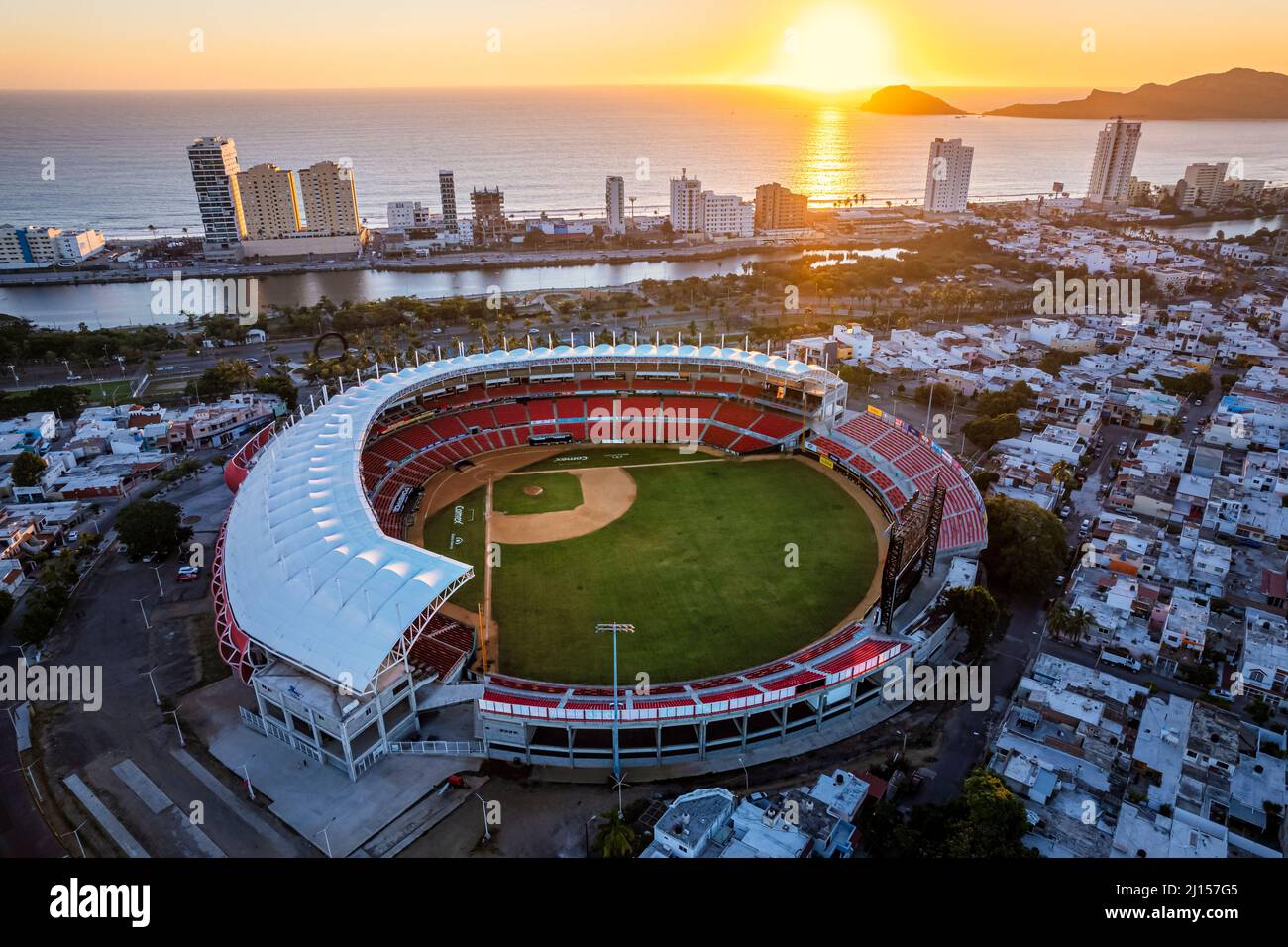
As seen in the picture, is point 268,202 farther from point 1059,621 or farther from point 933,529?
point 1059,621

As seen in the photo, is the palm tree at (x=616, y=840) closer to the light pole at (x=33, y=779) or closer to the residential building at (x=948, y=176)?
the light pole at (x=33, y=779)

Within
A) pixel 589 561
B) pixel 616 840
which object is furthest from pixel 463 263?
pixel 616 840

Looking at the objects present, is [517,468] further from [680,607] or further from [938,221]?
[938,221]

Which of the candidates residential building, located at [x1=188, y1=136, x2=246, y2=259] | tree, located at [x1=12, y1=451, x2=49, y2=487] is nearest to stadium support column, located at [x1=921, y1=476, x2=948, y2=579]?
tree, located at [x1=12, y1=451, x2=49, y2=487]

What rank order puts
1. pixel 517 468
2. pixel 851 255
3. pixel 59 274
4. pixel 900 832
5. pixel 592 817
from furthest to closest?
pixel 851 255
pixel 59 274
pixel 517 468
pixel 592 817
pixel 900 832

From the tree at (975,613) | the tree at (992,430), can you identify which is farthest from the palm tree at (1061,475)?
the tree at (975,613)

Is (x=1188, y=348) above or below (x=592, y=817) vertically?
above

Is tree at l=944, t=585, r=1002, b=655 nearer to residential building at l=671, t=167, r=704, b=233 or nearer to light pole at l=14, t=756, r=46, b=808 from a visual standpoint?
light pole at l=14, t=756, r=46, b=808
